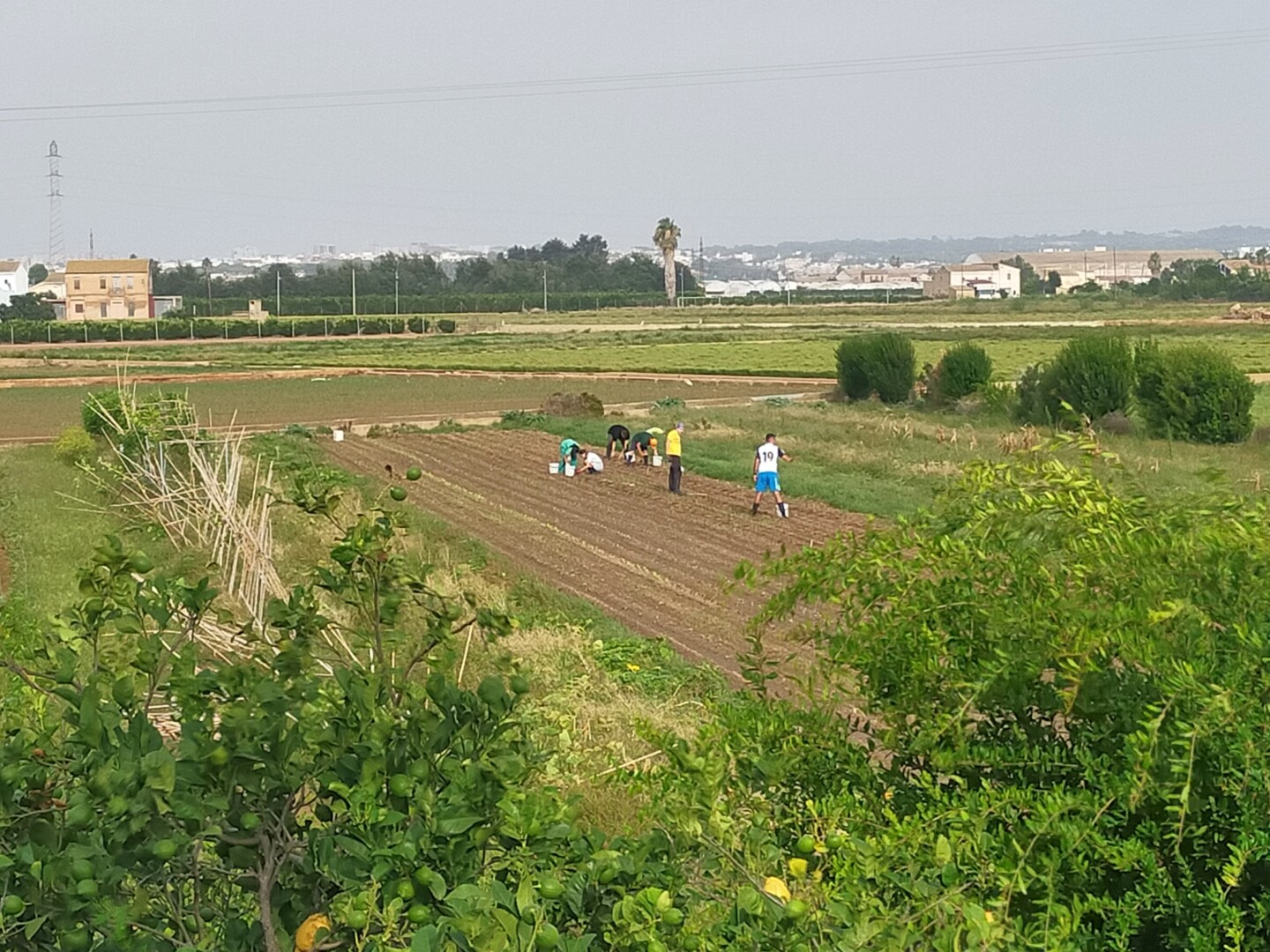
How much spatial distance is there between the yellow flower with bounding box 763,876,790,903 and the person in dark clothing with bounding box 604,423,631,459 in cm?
2490

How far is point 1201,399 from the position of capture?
3266cm

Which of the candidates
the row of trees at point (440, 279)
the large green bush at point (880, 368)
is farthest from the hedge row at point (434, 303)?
the large green bush at point (880, 368)

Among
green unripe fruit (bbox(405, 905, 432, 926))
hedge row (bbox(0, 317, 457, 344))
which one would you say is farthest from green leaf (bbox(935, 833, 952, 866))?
hedge row (bbox(0, 317, 457, 344))

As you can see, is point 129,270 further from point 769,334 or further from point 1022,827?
point 1022,827

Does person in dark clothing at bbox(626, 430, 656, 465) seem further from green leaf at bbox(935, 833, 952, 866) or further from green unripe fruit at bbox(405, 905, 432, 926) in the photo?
green unripe fruit at bbox(405, 905, 432, 926)

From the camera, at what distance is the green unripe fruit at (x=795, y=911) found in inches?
97.2

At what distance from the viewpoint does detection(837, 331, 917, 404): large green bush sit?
42.2m

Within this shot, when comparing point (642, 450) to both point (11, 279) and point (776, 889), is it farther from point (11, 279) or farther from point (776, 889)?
point (11, 279)

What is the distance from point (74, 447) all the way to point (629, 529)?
13498mm

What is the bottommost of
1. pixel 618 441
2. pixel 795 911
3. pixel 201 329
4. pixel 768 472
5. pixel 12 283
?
pixel 768 472

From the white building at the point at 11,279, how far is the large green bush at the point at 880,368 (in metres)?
112

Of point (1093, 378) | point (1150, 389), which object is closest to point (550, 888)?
point (1150, 389)

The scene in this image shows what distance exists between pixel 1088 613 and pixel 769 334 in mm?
78818

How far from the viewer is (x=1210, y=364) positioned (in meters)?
32.7
